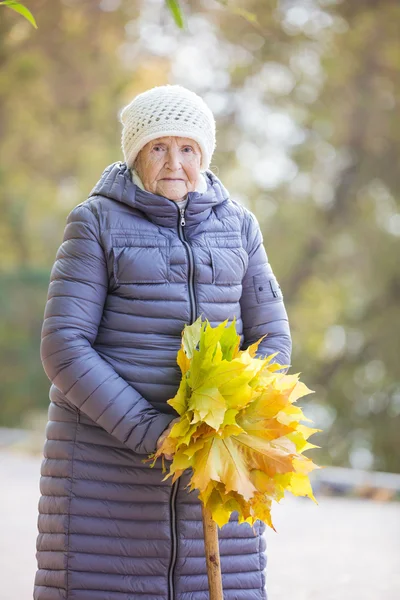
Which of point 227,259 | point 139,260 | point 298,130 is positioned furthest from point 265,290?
point 298,130

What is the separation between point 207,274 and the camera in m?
2.12

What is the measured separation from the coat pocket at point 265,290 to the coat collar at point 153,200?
0.22 m

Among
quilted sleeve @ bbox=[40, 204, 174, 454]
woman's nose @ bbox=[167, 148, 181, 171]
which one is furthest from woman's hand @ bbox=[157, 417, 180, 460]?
woman's nose @ bbox=[167, 148, 181, 171]

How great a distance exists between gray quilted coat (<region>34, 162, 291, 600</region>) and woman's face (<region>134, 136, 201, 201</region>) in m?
0.04

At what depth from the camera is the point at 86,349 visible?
202 centimetres

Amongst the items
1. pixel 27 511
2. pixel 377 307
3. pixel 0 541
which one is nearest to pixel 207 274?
pixel 0 541

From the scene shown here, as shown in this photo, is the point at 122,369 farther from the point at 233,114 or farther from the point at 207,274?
the point at 233,114

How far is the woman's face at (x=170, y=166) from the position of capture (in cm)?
213

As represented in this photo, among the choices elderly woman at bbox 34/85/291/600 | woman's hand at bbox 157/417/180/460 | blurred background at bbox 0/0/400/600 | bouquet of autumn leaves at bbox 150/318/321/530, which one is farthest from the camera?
blurred background at bbox 0/0/400/600

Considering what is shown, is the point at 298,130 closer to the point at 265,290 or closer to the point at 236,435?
the point at 265,290

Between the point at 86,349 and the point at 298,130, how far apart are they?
6689mm

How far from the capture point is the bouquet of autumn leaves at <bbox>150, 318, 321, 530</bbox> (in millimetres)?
1772

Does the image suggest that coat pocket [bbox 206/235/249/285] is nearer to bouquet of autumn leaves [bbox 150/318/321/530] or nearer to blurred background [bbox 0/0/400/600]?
bouquet of autumn leaves [bbox 150/318/321/530]

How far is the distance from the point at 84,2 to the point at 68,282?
6.88 m
